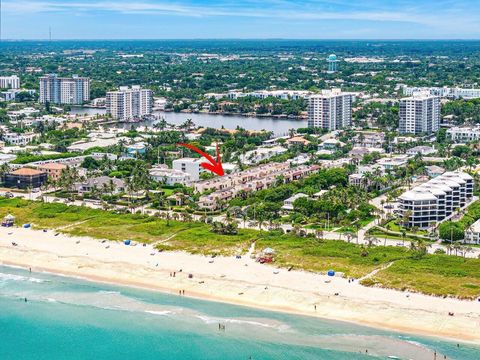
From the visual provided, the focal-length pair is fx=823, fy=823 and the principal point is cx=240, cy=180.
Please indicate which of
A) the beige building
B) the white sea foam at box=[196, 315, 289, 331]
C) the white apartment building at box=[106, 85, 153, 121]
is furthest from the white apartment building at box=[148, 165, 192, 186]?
the white apartment building at box=[106, 85, 153, 121]

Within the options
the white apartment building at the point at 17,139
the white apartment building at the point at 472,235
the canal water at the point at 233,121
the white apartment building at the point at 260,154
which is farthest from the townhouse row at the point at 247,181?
the white apartment building at the point at 17,139

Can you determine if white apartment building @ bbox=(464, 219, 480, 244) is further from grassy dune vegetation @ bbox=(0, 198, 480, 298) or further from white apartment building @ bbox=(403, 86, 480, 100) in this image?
white apartment building @ bbox=(403, 86, 480, 100)

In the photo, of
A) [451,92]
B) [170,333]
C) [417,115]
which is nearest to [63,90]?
[417,115]

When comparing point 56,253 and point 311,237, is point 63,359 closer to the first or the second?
point 56,253

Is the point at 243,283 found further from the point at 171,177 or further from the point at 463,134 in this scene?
the point at 463,134

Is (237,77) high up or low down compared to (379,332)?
up

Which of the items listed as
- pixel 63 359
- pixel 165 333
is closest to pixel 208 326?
pixel 165 333
